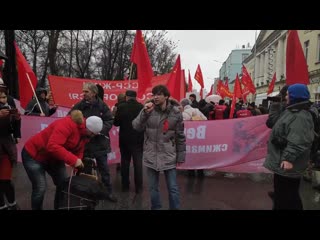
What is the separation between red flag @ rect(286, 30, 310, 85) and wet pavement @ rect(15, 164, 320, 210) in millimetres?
1912

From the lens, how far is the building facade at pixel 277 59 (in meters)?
30.6

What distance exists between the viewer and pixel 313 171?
22.7ft

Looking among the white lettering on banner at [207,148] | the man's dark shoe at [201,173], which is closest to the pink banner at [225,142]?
the white lettering on banner at [207,148]

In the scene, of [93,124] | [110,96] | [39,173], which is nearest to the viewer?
[93,124]

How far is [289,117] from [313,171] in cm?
349

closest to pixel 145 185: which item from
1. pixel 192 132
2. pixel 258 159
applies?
pixel 192 132

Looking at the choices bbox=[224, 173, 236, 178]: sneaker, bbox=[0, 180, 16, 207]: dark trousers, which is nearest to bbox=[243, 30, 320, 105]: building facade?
bbox=[224, 173, 236, 178]: sneaker

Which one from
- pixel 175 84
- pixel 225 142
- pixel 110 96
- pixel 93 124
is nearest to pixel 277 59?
pixel 110 96

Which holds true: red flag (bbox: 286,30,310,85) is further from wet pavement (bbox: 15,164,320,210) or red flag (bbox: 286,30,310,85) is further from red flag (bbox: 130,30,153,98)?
red flag (bbox: 130,30,153,98)

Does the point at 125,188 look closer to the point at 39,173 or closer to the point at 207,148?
the point at 207,148

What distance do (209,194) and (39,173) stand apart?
2.97 m

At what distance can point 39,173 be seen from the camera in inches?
175

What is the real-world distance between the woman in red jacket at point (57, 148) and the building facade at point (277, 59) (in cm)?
Answer: 2084

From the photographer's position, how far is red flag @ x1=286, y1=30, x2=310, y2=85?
6.08 metres
